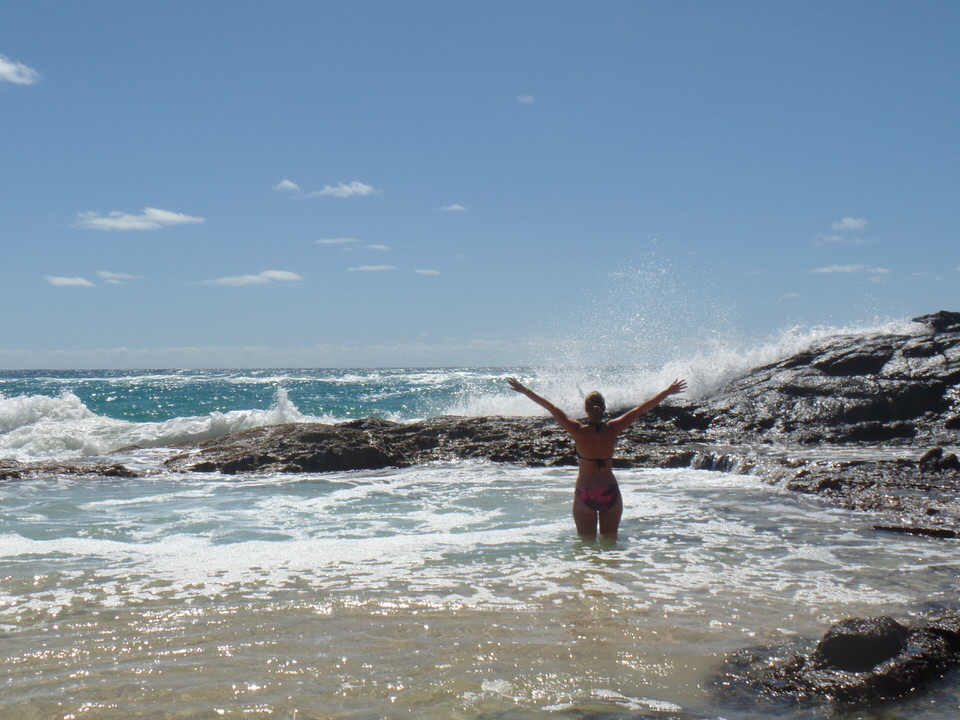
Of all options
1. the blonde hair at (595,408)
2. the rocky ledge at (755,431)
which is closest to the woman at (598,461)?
the blonde hair at (595,408)

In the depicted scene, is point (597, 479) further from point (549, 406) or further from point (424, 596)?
point (424, 596)

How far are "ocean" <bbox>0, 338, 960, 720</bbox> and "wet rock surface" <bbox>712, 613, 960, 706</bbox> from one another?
11 cm

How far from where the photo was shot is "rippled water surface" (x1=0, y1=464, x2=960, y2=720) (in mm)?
3584

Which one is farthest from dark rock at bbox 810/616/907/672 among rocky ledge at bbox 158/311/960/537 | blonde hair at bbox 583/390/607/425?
rocky ledge at bbox 158/311/960/537

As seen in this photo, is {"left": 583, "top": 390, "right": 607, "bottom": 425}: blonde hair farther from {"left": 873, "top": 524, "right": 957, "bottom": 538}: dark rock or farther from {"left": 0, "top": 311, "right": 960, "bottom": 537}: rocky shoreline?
{"left": 0, "top": 311, "right": 960, "bottom": 537}: rocky shoreline

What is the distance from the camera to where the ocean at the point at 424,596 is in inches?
141

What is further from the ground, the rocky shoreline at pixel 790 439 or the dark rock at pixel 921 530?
the rocky shoreline at pixel 790 439

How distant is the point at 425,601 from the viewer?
518cm

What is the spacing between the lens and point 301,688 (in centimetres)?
367

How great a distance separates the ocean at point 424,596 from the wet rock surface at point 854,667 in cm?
11

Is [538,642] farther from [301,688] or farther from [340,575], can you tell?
[340,575]

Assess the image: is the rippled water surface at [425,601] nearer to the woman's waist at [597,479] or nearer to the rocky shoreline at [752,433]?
the woman's waist at [597,479]

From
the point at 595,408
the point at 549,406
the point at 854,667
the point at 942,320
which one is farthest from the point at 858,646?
the point at 942,320

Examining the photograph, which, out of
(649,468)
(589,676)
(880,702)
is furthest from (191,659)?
(649,468)
